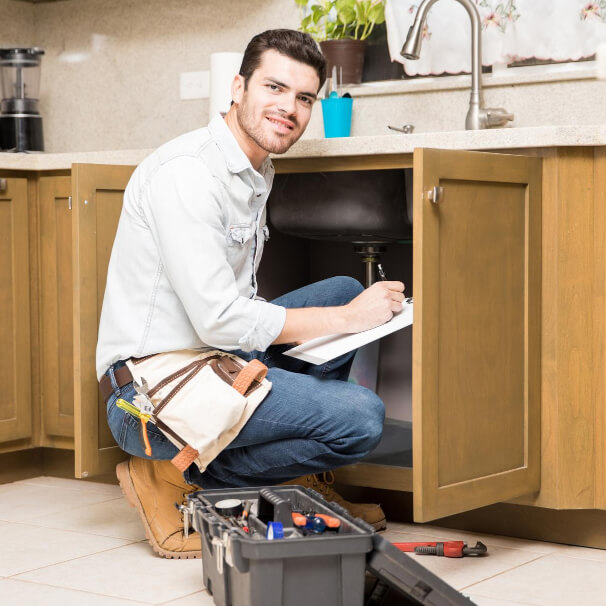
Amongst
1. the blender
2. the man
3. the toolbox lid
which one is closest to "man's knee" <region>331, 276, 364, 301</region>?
the man

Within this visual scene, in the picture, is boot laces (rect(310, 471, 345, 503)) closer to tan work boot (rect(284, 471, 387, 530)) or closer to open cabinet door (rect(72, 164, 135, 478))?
tan work boot (rect(284, 471, 387, 530))

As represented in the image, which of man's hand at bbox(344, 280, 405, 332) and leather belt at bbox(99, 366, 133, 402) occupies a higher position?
man's hand at bbox(344, 280, 405, 332)

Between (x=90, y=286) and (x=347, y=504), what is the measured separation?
75 centimetres

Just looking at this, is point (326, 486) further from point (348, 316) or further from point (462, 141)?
point (462, 141)

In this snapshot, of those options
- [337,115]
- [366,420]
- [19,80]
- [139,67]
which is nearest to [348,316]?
[366,420]

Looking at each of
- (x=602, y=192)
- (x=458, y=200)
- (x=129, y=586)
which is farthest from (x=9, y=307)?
(x=602, y=192)

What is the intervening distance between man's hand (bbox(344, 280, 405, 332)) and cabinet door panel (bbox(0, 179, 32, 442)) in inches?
45.1

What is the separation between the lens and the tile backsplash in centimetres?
284

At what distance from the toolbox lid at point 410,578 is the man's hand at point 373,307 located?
0.52 meters

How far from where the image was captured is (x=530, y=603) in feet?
6.09

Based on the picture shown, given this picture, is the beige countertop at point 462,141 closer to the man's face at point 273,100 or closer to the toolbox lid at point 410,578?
the man's face at point 273,100

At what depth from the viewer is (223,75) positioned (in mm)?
2875

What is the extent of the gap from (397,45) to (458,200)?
96 centimetres

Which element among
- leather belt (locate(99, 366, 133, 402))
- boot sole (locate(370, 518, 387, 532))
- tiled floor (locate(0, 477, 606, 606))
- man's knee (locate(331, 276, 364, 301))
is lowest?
tiled floor (locate(0, 477, 606, 606))
